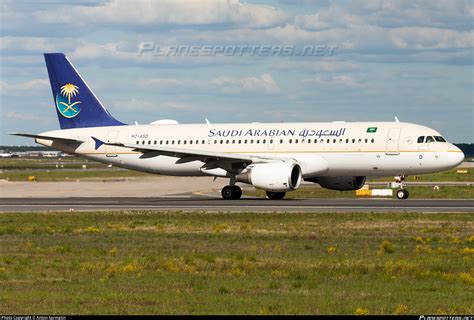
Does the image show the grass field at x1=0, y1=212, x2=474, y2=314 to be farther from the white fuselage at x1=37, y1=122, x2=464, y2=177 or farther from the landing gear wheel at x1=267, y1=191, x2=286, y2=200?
the landing gear wheel at x1=267, y1=191, x2=286, y2=200

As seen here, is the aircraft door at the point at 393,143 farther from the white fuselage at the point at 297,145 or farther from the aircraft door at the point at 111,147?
the aircraft door at the point at 111,147

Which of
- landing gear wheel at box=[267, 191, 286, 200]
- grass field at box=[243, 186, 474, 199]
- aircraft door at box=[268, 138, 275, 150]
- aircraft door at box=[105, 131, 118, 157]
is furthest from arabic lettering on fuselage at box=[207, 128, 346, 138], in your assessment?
aircraft door at box=[105, 131, 118, 157]

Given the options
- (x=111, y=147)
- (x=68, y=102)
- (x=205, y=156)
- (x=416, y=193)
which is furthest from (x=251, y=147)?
(x=68, y=102)

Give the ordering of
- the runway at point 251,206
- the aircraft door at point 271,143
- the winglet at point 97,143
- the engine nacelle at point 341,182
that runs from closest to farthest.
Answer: the runway at point 251,206
the engine nacelle at point 341,182
the aircraft door at point 271,143
the winglet at point 97,143

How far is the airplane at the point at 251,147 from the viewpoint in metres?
50.3

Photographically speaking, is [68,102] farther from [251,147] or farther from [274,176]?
[274,176]

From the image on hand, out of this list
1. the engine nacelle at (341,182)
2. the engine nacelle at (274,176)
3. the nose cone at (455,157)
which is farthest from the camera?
the engine nacelle at (341,182)

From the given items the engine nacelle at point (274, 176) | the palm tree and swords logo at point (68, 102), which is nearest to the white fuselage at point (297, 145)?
the palm tree and swords logo at point (68, 102)

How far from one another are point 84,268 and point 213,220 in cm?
1456

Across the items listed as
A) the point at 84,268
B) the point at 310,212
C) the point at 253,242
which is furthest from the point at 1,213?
the point at 84,268

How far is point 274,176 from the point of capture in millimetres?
49562

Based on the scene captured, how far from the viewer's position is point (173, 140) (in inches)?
2265

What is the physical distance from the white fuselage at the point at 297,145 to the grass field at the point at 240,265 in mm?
13075

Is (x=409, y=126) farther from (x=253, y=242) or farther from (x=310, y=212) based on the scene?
(x=253, y=242)
